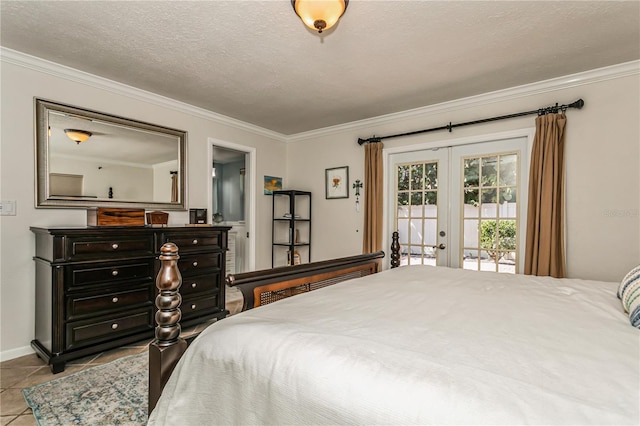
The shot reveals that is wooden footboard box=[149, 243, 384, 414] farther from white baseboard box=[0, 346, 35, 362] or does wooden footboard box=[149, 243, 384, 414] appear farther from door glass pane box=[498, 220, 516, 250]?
white baseboard box=[0, 346, 35, 362]

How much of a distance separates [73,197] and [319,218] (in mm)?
3020

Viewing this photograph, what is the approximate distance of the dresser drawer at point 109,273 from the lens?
8.31ft

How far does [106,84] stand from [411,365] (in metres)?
3.64

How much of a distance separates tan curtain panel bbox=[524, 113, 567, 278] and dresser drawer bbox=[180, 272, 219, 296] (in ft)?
10.5

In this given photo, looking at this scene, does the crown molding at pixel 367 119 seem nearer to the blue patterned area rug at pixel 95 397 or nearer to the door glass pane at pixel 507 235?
the door glass pane at pixel 507 235

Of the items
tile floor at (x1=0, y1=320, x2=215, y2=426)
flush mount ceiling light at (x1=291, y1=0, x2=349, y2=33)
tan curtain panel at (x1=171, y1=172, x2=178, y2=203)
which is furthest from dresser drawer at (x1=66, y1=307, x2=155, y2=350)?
flush mount ceiling light at (x1=291, y1=0, x2=349, y2=33)

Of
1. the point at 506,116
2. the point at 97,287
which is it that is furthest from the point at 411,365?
the point at 506,116

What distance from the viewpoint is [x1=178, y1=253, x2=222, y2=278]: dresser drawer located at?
3.21 m

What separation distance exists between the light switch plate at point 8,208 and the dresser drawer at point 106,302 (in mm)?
896

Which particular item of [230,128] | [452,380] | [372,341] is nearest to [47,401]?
[372,341]

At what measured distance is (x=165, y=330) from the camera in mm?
1290

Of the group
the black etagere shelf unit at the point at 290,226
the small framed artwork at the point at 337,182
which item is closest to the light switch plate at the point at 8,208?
the black etagere shelf unit at the point at 290,226

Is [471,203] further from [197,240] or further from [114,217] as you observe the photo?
[114,217]

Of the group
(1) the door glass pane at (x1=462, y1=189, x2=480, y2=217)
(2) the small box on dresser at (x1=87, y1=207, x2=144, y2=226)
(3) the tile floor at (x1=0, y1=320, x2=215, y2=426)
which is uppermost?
(1) the door glass pane at (x1=462, y1=189, x2=480, y2=217)
